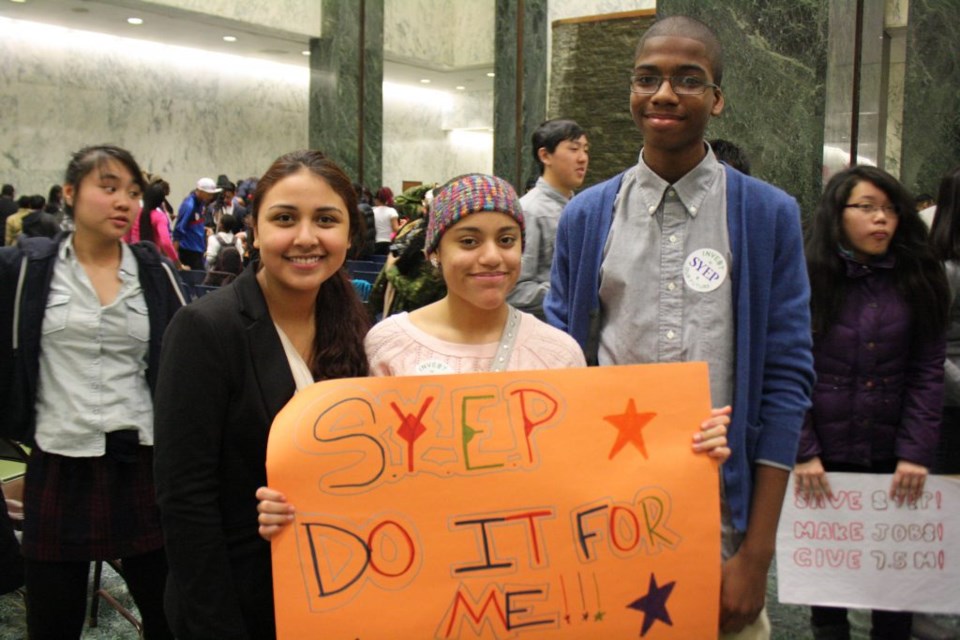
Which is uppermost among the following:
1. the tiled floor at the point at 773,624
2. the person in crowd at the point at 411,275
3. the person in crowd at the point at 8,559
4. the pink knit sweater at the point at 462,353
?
the person in crowd at the point at 411,275

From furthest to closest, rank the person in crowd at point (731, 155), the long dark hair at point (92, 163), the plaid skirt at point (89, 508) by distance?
the person in crowd at point (731, 155) < the long dark hair at point (92, 163) < the plaid skirt at point (89, 508)

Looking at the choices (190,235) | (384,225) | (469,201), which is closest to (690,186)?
(469,201)

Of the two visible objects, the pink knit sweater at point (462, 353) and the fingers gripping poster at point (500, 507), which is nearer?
the fingers gripping poster at point (500, 507)

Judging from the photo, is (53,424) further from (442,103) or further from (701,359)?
(442,103)

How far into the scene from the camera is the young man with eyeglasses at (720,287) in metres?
1.70

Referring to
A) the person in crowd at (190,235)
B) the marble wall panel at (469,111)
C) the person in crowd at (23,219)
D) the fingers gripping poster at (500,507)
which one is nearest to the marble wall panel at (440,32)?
the marble wall panel at (469,111)

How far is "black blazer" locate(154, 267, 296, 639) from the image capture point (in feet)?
5.40

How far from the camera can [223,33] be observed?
1655 centimetres

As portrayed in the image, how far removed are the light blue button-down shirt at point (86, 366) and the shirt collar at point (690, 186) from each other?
169 cm

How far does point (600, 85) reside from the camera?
35.2 ft

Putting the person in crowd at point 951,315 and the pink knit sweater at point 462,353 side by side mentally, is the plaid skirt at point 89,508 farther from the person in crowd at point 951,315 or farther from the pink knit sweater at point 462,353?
the person in crowd at point 951,315

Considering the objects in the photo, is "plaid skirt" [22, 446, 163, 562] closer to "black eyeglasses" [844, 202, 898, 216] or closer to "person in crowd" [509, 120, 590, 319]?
"person in crowd" [509, 120, 590, 319]

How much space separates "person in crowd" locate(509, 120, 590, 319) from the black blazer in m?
2.26

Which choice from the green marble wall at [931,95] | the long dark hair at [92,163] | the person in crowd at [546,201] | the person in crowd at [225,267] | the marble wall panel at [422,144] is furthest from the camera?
the marble wall panel at [422,144]
